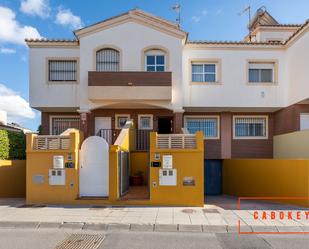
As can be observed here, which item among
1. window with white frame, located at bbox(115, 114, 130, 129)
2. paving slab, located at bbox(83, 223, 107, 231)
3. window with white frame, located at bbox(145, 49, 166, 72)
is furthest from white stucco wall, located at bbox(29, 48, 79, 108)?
paving slab, located at bbox(83, 223, 107, 231)

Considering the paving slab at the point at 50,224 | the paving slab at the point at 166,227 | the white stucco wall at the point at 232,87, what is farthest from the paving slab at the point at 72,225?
the white stucco wall at the point at 232,87

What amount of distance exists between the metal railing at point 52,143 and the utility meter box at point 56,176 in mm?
852

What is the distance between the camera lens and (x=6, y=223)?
6977mm

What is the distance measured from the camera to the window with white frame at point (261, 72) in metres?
14.2

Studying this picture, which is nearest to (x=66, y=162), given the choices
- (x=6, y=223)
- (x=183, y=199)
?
(x=6, y=223)

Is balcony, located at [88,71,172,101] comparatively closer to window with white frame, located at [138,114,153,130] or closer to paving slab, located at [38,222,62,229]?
window with white frame, located at [138,114,153,130]

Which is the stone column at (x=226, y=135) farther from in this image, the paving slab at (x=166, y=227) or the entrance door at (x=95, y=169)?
the paving slab at (x=166, y=227)

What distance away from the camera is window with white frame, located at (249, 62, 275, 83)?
14.2 metres

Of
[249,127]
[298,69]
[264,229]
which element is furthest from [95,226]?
[298,69]

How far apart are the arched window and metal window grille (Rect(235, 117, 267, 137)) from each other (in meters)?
8.24

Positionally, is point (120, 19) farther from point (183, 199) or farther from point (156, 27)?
point (183, 199)

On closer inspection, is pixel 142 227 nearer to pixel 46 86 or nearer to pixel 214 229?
pixel 214 229

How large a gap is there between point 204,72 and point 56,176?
379 inches

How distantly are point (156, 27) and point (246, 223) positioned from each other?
33.8ft
